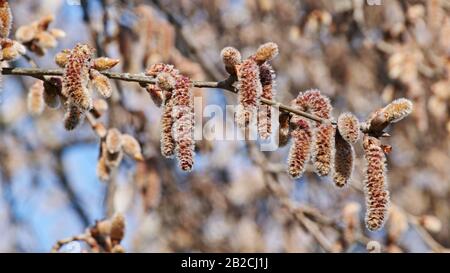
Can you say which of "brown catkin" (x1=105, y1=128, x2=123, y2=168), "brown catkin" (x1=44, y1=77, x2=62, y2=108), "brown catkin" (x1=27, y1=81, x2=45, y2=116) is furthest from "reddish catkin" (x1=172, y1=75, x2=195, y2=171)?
"brown catkin" (x1=105, y1=128, x2=123, y2=168)

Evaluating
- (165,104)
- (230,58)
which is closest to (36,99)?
(165,104)

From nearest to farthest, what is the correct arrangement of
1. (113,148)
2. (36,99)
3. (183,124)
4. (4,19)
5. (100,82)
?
(183,124)
(100,82)
(4,19)
(36,99)
(113,148)

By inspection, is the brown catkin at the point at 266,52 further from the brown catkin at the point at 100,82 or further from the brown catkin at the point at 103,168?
the brown catkin at the point at 103,168

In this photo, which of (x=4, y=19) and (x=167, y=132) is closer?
(x=167, y=132)

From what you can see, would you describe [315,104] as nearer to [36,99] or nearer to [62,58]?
[62,58]

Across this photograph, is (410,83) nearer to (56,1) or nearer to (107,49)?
(107,49)

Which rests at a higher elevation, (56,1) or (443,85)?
(56,1)

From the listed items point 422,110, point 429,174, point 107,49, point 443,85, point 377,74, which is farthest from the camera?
point 429,174
